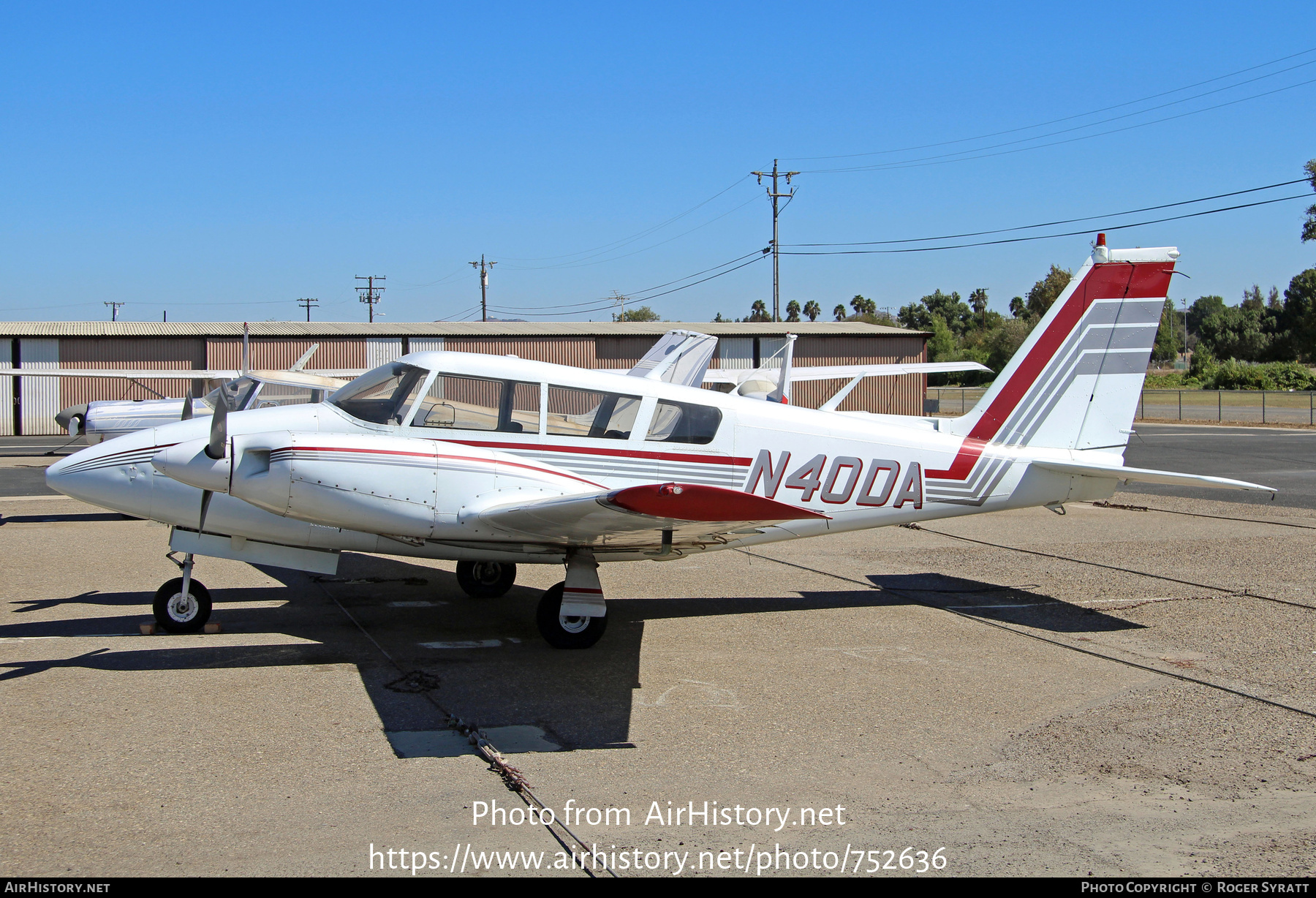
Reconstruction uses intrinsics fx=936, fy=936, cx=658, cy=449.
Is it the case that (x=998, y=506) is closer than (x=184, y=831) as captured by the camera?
No

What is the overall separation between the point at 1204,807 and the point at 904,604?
480cm

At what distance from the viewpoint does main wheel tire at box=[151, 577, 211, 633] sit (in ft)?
26.1

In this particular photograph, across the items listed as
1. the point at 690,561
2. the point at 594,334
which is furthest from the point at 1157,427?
the point at 690,561

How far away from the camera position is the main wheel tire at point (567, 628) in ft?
25.6

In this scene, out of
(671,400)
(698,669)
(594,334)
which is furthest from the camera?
(594,334)

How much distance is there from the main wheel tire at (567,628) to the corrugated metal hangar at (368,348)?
24594 millimetres

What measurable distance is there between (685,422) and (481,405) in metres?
1.80

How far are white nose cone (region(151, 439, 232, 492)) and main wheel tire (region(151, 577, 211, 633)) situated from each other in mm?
1391

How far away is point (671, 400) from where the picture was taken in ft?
27.5

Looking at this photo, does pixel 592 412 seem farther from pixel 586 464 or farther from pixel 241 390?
pixel 241 390

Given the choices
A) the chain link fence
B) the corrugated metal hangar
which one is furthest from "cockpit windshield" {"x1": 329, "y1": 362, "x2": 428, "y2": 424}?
the chain link fence

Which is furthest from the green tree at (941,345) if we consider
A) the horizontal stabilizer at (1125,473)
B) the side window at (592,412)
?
the side window at (592,412)

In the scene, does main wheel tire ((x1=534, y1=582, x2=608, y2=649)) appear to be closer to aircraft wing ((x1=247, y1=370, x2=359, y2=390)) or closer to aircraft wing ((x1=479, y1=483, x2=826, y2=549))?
aircraft wing ((x1=479, y1=483, x2=826, y2=549))

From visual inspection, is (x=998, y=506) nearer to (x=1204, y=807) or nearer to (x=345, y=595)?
(x=1204, y=807)
